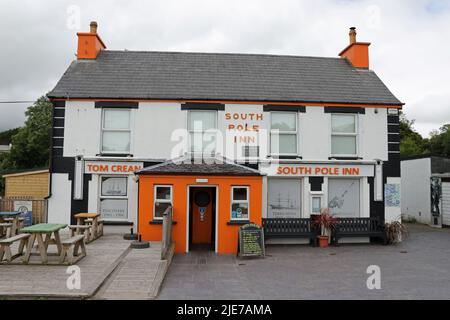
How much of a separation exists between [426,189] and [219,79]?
13.9 meters

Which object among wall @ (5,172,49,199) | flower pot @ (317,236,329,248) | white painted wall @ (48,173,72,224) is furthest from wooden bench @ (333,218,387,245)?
wall @ (5,172,49,199)

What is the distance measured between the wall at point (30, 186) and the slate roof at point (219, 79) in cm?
477

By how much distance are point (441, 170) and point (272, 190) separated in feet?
39.3

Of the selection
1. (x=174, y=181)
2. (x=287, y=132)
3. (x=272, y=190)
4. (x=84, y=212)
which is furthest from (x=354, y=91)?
(x=84, y=212)

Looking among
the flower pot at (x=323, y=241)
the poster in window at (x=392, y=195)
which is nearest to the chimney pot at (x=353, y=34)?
the poster in window at (x=392, y=195)

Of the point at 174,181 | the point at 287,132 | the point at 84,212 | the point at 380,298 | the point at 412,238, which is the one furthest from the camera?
the point at 412,238

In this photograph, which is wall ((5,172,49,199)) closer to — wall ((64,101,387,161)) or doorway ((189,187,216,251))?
wall ((64,101,387,161))

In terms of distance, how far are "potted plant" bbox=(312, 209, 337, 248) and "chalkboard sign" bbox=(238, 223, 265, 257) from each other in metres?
2.85

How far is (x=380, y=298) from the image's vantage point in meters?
7.60

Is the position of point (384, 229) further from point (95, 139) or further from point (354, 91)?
point (95, 139)

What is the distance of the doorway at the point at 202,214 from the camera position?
14.1m

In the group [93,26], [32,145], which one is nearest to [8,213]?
[93,26]

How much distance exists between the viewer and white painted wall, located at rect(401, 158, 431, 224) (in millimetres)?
21266

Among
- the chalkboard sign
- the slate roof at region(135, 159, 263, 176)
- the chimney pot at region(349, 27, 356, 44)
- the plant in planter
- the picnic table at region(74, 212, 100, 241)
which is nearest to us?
the chalkboard sign
